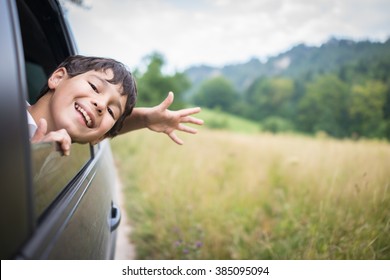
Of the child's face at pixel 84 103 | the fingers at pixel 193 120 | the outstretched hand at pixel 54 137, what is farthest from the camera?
the fingers at pixel 193 120

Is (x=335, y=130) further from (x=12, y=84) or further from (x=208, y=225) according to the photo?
(x=12, y=84)

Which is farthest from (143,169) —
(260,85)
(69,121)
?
(260,85)

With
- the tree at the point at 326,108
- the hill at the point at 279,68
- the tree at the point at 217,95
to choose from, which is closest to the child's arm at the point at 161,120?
the tree at the point at 326,108

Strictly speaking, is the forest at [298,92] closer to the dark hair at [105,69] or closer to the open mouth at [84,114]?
the dark hair at [105,69]

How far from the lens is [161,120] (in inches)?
80.0

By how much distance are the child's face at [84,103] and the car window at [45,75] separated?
103 mm

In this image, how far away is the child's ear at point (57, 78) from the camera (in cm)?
157

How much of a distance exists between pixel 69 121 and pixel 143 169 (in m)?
4.98

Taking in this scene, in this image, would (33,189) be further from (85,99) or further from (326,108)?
(326,108)

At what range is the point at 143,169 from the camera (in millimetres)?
6270

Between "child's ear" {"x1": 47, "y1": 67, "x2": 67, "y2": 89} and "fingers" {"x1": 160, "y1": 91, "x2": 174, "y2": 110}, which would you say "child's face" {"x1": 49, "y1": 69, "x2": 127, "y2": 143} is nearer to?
"child's ear" {"x1": 47, "y1": 67, "x2": 67, "y2": 89}

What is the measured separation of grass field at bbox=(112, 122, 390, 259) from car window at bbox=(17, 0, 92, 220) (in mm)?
1727

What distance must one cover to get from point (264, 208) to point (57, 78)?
9.91 ft
